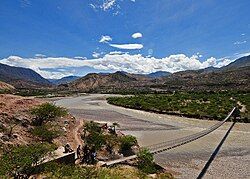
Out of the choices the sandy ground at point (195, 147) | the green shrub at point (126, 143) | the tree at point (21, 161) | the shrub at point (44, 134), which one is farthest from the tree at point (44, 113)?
the tree at point (21, 161)

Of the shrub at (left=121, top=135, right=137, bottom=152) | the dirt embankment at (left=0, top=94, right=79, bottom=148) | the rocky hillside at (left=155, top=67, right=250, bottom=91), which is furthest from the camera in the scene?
the rocky hillside at (left=155, top=67, right=250, bottom=91)

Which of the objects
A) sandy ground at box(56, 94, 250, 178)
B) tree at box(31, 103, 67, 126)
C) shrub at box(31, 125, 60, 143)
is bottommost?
sandy ground at box(56, 94, 250, 178)

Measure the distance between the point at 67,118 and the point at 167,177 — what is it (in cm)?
1628

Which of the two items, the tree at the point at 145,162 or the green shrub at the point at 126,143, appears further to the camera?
the green shrub at the point at 126,143

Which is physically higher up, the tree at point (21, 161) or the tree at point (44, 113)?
the tree at point (44, 113)

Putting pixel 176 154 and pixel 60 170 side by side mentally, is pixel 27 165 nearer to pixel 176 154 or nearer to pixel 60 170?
pixel 60 170

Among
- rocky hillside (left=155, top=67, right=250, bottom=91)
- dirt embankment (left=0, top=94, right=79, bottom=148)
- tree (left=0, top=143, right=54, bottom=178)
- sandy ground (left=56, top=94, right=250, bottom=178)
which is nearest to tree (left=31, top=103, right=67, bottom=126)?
dirt embankment (left=0, top=94, right=79, bottom=148)

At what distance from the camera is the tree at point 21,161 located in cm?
1373

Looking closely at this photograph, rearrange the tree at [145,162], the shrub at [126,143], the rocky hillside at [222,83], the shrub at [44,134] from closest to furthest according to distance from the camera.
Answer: the tree at [145,162], the shrub at [44,134], the shrub at [126,143], the rocky hillside at [222,83]

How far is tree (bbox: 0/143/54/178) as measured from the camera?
45.0 ft

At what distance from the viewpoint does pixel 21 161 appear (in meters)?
14.3

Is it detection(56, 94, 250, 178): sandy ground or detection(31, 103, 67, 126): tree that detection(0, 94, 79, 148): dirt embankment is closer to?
detection(31, 103, 67, 126): tree

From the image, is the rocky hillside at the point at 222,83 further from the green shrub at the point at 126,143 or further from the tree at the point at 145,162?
the tree at the point at 145,162

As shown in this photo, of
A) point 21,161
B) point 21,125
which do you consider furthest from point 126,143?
point 21,161
